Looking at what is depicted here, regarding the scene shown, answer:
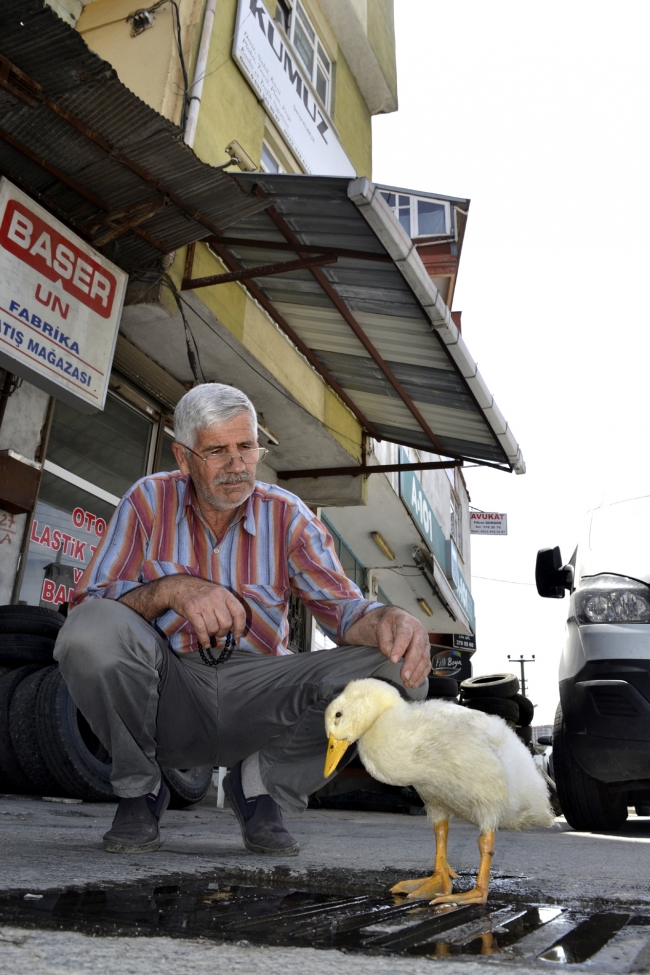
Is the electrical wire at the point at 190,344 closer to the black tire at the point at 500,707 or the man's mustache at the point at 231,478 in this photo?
the man's mustache at the point at 231,478

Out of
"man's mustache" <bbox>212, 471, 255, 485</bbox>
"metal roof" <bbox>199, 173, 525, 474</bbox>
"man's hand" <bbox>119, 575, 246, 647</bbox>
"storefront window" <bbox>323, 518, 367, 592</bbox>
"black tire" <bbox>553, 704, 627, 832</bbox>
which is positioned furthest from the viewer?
"storefront window" <bbox>323, 518, 367, 592</bbox>

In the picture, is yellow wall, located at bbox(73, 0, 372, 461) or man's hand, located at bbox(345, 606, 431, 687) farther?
yellow wall, located at bbox(73, 0, 372, 461)

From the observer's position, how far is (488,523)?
27.5 metres

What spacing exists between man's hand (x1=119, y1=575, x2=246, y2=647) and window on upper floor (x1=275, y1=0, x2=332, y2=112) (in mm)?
9296

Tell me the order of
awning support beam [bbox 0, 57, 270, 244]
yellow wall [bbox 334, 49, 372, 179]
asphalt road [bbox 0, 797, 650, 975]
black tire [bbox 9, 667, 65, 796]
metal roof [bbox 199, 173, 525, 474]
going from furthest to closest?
yellow wall [bbox 334, 49, 372, 179]
metal roof [bbox 199, 173, 525, 474]
black tire [bbox 9, 667, 65, 796]
awning support beam [bbox 0, 57, 270, 244]
asphalt road [bbox 0, 797, 650, 975]

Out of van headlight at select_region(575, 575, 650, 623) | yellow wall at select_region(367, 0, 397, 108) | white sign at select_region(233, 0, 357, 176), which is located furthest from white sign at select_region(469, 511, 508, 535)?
van headlight at select_region(575, 575, 650, 623)

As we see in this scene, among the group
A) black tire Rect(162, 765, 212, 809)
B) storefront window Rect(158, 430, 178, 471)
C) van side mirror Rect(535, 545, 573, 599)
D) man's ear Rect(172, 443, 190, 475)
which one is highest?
storefront window Rect(158, 430, 178, 471)

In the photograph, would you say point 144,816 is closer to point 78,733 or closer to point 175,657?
point 175,657

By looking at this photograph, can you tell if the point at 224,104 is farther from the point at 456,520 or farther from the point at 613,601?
the point at 456,520

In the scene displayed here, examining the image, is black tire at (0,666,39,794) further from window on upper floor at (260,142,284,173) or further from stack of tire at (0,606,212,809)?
window on upper floor at (260,142,284,173)

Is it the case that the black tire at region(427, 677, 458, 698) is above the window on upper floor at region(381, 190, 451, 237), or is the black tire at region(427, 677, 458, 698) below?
below

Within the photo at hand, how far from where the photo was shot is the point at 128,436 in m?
7.50

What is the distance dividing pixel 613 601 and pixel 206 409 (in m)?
2.47

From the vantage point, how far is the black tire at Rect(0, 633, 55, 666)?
4770 mm
